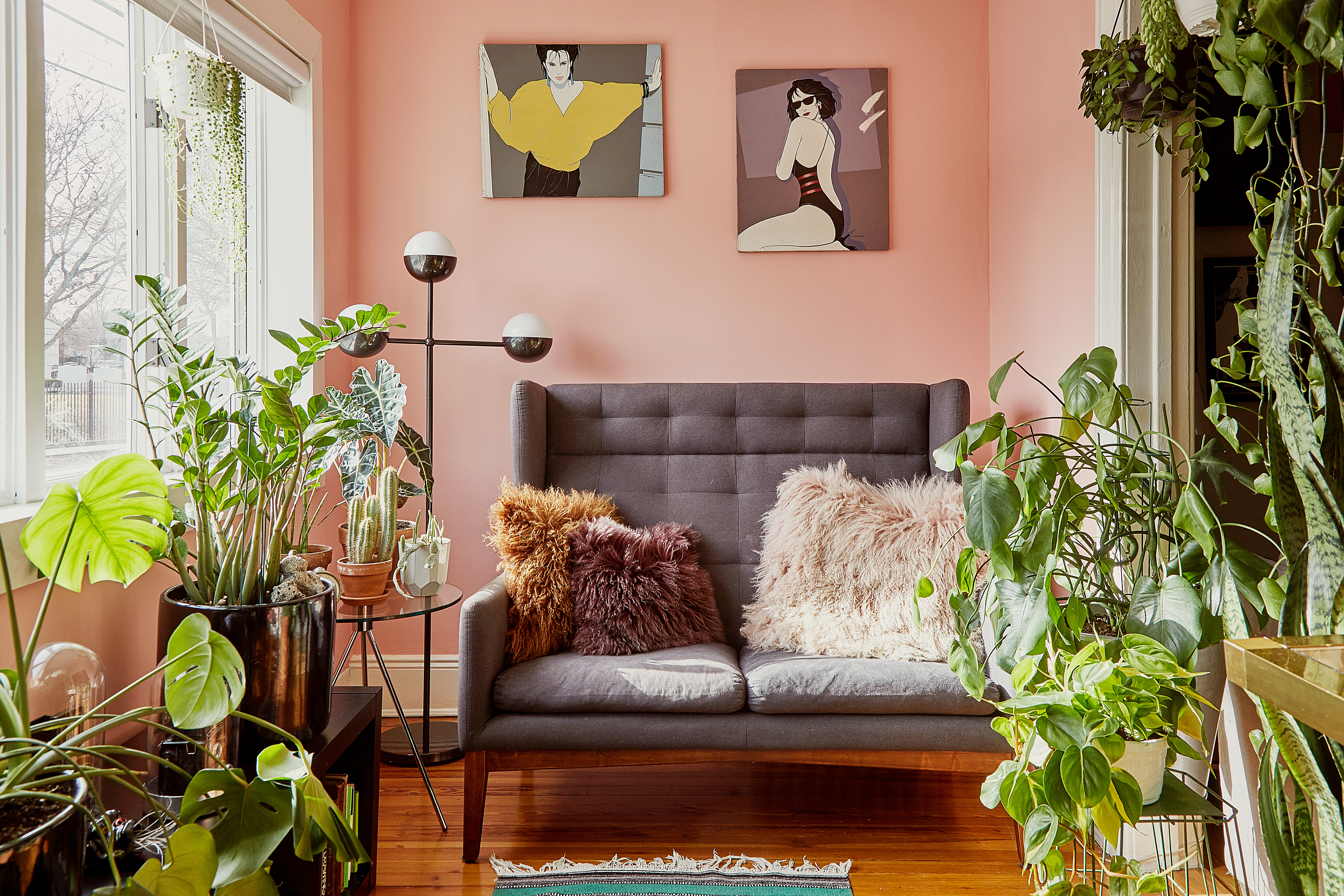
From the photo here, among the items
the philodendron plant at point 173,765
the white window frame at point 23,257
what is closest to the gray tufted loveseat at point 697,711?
the white window frame at point 23,257

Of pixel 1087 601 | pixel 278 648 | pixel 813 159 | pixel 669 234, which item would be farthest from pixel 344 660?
pixel 813 159

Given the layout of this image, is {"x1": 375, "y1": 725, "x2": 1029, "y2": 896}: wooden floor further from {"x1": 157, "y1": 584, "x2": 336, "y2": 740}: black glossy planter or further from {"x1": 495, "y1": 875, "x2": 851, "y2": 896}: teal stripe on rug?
{"x1": 157, "y1": 584, "x2": 336, "y2": 740}: black glossy planter

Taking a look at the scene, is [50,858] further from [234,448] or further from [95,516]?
[234,448]

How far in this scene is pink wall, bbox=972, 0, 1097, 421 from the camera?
222 cm

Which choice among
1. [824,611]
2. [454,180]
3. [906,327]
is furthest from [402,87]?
[824,611]

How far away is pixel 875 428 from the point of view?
265cm

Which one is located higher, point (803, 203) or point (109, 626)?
point (803, 203)

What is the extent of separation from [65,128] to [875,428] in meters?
2.19

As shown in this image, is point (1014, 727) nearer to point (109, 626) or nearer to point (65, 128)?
point (109, 626)

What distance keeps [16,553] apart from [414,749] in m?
1.13

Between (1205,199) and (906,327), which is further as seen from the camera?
(906,327)

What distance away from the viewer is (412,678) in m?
2.95

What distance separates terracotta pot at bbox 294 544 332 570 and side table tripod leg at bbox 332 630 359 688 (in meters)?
0.20

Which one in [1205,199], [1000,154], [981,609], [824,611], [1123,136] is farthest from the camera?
[1000,154]
